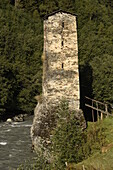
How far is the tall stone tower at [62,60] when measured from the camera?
18.3 metres

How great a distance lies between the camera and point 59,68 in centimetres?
1836

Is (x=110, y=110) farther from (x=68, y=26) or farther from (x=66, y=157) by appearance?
(x=66, y=157)

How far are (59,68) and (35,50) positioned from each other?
78.1 ft

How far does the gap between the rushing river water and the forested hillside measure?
764 cm

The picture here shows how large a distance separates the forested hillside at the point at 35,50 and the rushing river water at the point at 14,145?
301 inches

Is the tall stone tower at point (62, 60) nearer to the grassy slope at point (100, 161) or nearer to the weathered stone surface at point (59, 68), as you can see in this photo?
the weathered stone surface at point (59, 68)

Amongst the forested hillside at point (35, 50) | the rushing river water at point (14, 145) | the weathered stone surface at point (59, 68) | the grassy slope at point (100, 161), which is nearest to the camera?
the grassy slope at point (100, 161)

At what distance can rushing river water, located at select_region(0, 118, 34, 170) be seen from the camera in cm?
1666

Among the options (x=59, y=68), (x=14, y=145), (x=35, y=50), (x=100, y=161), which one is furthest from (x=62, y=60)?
(x=35, y=50)

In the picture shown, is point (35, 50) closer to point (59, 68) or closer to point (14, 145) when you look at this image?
point (14, 145)

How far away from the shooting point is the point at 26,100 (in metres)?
35.5

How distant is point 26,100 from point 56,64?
17.9 metres

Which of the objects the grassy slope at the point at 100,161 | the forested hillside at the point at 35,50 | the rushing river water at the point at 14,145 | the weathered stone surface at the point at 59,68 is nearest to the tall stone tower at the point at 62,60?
the weathered stone surface at the point at 59,68

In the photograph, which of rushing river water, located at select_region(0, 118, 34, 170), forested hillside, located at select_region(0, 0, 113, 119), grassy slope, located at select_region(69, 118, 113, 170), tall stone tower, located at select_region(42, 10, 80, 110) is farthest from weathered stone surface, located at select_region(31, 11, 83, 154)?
forested hillside, located at select_region(0, 0, 113, 119)
